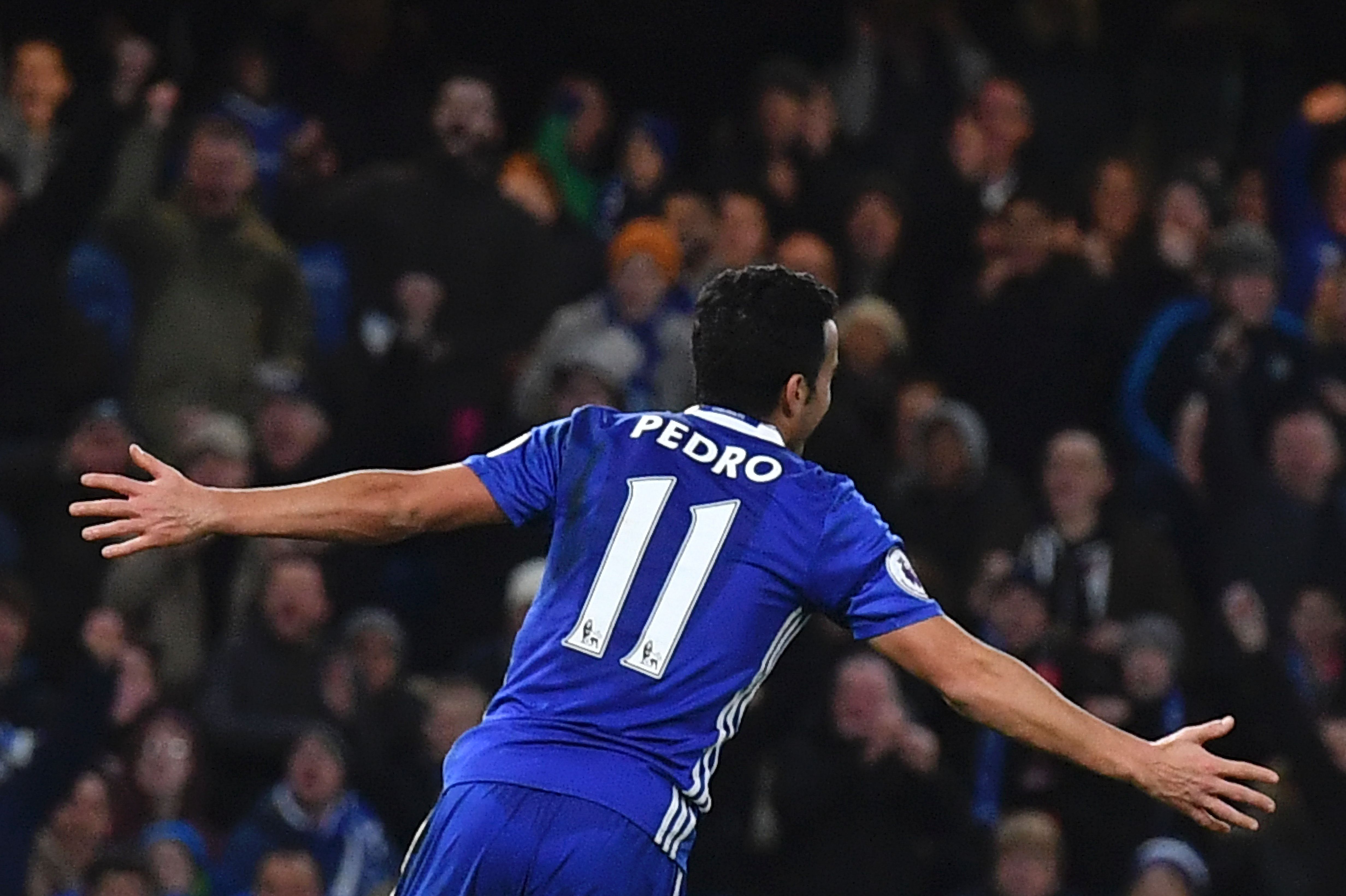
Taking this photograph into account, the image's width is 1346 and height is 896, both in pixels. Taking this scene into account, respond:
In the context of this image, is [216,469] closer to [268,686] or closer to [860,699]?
[268,686]

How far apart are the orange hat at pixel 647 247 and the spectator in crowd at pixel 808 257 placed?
0.45m

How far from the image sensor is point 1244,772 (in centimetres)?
499

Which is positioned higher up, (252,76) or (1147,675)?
(252,76)

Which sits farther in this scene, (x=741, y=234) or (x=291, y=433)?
(x=741, y=234)

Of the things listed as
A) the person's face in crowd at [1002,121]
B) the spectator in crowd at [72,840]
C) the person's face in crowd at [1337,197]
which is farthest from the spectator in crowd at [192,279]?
the person's face in crowd at [1337,197]

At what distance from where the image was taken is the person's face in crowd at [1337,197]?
1186 centimetres

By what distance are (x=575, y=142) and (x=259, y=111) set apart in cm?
167

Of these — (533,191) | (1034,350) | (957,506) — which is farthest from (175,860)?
(1034,350)

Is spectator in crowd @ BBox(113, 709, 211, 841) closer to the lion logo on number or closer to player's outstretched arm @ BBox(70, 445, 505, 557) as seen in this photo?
player's outstretched arm @ BBox(70, 445, 505, 557)

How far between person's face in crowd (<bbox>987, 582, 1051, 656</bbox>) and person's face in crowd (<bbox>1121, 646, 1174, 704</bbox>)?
37 cm

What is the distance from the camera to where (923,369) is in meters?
11.5

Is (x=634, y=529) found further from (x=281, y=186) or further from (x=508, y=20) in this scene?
(x=508, y=20)

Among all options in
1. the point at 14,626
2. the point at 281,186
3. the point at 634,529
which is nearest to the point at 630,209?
the point at 281,186

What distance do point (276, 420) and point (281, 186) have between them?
1721 millimetres
